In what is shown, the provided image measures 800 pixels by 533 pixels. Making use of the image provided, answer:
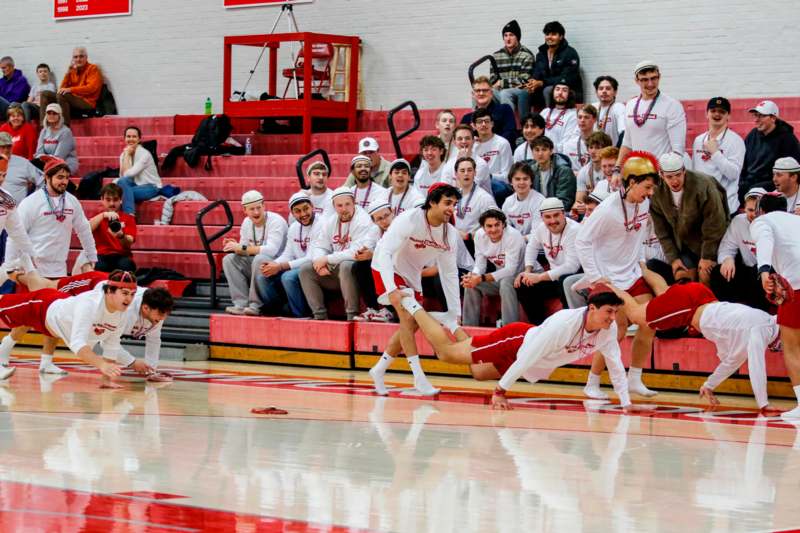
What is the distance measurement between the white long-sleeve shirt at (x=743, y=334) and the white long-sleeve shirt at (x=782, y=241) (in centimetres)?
43

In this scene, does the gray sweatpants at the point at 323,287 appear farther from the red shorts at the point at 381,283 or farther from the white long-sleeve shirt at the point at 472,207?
the red shorts at the point at 381,283

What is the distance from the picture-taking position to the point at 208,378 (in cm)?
1197

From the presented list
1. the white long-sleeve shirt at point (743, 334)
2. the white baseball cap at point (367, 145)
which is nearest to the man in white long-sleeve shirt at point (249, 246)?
the white baseball cap at point (367, 145)

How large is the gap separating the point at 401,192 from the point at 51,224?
140 inches

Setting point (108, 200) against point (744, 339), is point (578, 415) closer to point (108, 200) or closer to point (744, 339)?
point (744, 339)

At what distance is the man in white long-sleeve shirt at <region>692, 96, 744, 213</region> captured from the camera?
1221cm

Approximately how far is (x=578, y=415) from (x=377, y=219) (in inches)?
146

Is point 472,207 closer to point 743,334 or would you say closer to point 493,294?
point 493,294

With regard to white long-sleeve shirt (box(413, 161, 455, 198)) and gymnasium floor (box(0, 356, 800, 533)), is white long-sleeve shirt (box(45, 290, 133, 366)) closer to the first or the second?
gymnasium floor (box(0, 356, 800, 533))

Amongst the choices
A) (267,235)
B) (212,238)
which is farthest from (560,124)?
(212,238)

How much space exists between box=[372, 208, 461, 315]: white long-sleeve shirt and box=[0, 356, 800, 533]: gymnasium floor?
0.92 m

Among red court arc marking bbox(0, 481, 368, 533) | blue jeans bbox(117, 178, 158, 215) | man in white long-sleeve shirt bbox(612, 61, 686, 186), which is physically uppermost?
man in white long-sleeve shirt bbox(612, 61, 686, 186)

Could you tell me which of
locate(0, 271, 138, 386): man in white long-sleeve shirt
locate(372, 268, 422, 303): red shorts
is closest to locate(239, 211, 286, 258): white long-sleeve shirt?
locate(0, 271, 138, 386): man in white long-sleeve shirt

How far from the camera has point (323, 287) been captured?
44.6 feet
